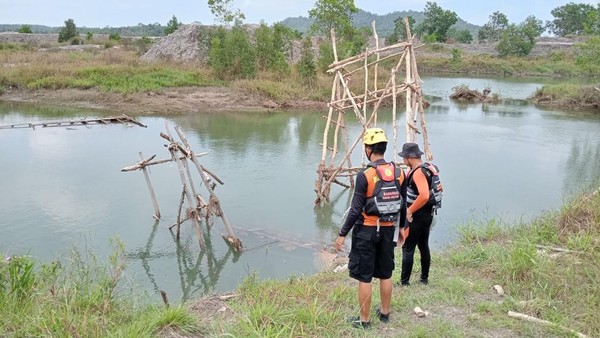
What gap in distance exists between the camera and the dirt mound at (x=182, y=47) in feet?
95.4

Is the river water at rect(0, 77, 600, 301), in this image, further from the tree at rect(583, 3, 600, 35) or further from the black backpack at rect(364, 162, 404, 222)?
the tree at rect(583, 3, 600, 35)

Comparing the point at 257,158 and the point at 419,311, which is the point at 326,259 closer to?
the point at 419,311

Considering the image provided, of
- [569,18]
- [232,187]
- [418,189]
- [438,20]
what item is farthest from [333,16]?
[569,18]

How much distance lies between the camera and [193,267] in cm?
670

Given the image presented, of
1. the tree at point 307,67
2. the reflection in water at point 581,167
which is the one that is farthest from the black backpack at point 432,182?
the tree at point 307,67

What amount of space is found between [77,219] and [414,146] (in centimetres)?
579

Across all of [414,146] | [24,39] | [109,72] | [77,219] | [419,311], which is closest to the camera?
[419,311]

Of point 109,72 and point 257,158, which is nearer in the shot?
point 257,158

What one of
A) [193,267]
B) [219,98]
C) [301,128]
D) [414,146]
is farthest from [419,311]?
[219,98]

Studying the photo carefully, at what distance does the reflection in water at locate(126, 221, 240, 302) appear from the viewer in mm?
6150

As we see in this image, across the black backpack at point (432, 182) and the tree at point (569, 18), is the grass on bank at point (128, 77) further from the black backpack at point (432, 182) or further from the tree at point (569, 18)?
the tree at point (569, 18)

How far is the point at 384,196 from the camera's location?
11.8 ft

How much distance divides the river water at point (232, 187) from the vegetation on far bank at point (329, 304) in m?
1.56

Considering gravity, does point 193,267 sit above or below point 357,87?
below
